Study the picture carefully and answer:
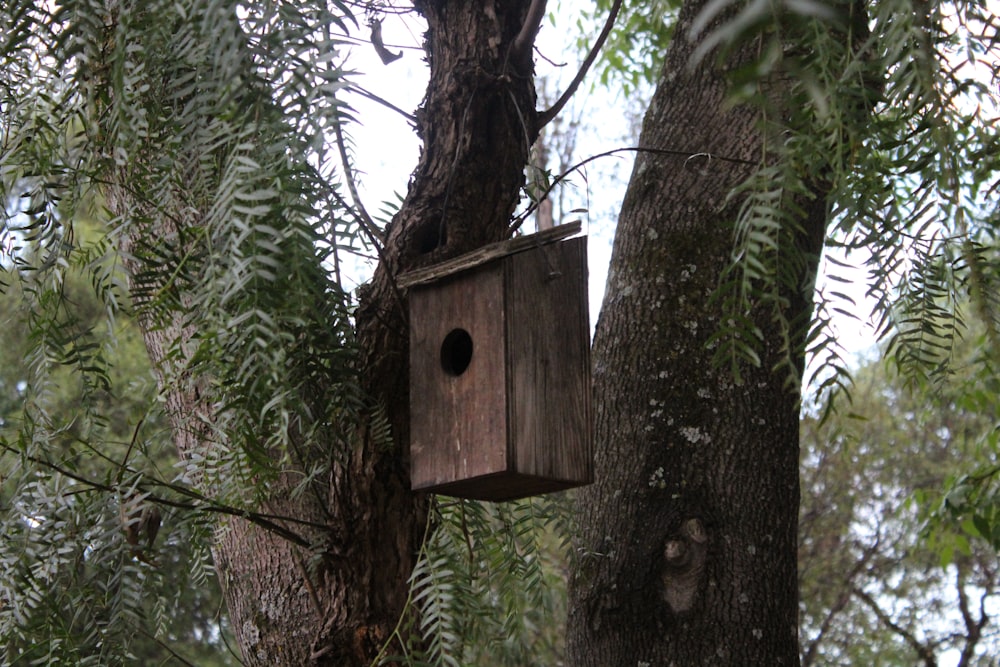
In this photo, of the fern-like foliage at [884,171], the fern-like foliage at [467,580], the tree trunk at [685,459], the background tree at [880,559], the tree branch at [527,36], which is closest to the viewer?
the fern-like foliage at [884,171]

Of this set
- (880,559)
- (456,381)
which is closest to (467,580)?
(456,381)

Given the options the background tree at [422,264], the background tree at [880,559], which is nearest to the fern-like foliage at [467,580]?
the background tree at [422,264]

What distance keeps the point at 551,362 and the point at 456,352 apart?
0.15m

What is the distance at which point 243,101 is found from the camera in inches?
44.1

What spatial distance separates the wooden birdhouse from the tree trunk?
1.91ft

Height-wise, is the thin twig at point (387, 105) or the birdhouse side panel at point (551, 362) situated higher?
the thin twig at point (387, 105)

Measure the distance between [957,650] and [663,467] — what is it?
6262mm

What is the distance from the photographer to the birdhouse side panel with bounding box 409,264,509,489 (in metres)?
1.63

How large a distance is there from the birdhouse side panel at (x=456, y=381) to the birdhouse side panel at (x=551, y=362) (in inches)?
1.0

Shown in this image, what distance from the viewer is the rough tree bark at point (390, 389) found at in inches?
67.2

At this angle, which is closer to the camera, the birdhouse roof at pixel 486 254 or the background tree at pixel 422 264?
the background tree at pixel 422 264

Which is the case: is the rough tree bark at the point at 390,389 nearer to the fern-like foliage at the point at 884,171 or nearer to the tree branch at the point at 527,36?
the tree branch at the point at 527,36

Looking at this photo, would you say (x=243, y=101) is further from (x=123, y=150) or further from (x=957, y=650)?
(x=957, y=650)

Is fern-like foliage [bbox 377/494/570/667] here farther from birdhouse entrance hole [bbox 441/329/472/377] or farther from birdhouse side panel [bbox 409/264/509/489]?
birdhouse entrance hole [bbox 441/329/472/377]
